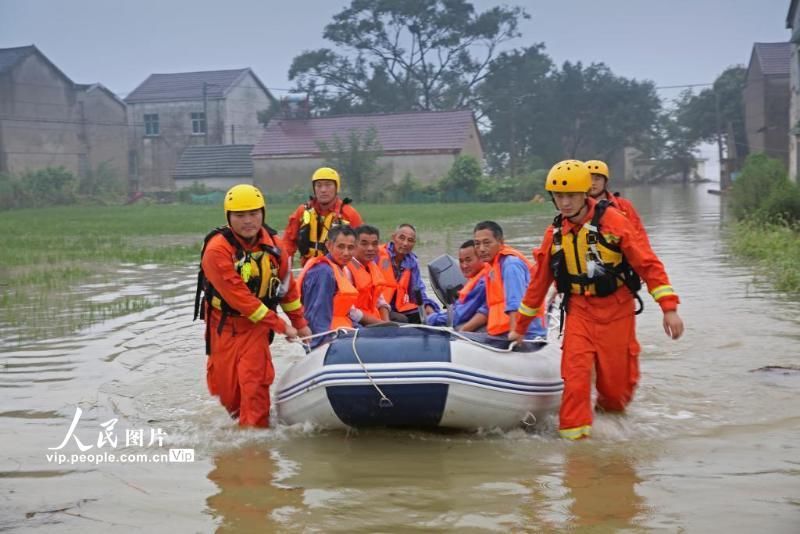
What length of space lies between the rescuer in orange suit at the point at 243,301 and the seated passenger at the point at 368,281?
91cm

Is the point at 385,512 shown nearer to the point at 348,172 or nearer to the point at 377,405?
the point at 377,405

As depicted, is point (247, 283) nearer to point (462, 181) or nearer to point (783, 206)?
point (783, 206)

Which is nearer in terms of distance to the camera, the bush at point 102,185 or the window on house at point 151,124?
the bush at point 102,185

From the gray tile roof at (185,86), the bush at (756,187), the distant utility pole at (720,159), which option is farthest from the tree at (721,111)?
the bush at (756,187)

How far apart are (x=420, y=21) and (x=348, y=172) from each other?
22.3 meters

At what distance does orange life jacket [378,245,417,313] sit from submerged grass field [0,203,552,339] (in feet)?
12.4

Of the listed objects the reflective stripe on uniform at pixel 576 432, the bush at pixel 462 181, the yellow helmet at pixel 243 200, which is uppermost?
the bush at pixel 462 181

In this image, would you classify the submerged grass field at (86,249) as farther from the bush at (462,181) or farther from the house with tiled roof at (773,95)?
the house with tiled roof at (773,95)

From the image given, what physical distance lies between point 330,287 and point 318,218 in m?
2.38

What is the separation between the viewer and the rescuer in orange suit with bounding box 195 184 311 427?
6195 millimetres

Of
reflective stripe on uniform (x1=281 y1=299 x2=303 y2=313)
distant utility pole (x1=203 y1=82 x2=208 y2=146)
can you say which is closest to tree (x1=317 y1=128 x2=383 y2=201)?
distant utility pole (x1=203 y1=82 x2=208 y2=146)

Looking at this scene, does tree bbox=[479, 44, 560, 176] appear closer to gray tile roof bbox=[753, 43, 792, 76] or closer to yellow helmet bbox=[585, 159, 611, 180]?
gray tile roof bbox=[753, 43, 792, 76]

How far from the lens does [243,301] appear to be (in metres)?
6.15

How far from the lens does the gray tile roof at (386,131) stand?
4725cm
